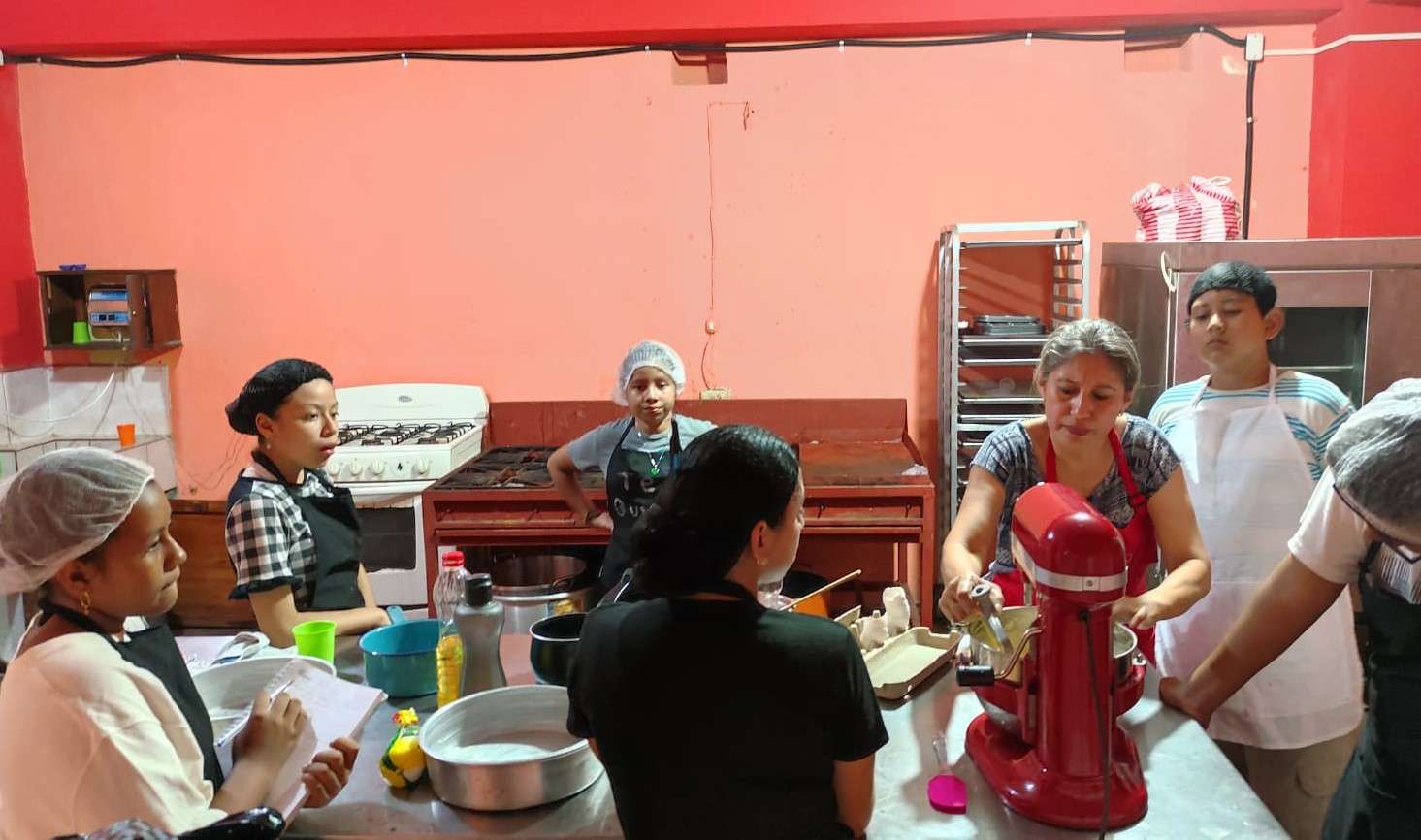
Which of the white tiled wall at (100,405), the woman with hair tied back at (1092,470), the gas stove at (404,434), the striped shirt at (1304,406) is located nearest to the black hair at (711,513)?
the woman with hair tied back at (1092,470)

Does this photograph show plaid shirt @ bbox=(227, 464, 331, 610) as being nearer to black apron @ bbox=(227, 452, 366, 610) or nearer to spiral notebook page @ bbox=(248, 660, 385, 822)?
black apron @ bbox=(227, 452, 366, 610)

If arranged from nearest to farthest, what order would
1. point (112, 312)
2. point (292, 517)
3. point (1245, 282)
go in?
point (292, 517)
point (1245, 282)
point (112, 312)

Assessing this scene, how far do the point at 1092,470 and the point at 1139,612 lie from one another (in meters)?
0.40

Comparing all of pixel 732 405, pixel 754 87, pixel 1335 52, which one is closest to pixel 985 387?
pixel 732 405

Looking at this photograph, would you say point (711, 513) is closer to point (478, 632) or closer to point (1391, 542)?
point (478, 632)

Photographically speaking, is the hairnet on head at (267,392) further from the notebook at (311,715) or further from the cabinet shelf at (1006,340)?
the cabinet shelf at (1006,340)

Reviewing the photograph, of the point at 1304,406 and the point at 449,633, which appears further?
the point at 1304,406

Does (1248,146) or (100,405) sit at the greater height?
(1248,146)

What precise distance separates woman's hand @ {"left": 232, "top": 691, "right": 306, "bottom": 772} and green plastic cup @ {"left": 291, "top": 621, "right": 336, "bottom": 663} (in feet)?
1.15

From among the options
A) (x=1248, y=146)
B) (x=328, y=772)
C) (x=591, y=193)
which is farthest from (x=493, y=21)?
(x=328, y=772)

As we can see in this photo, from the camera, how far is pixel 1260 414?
224 cm

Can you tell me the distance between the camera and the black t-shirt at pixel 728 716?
3.76 ft

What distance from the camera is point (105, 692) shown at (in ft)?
3.65

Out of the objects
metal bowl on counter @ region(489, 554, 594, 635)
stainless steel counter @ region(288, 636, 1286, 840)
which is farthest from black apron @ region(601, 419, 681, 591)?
→ stainless steel counter @ region(288, 636, 1286, 840)
